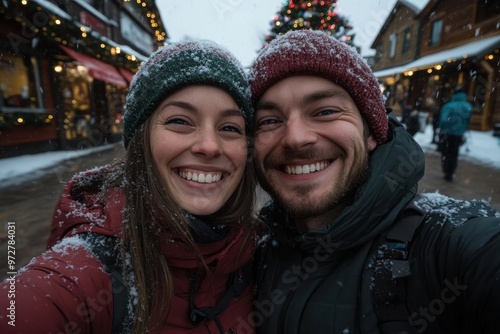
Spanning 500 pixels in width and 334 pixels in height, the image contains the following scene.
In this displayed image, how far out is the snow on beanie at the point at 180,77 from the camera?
1577 millimetres

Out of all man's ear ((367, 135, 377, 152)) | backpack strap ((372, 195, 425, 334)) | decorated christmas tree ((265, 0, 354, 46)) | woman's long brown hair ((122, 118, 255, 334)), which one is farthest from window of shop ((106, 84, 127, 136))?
backpack strap ((372, 195, 425, 334))

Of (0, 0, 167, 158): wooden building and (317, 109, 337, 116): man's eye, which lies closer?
(317, 109, 337, 116): man's eye

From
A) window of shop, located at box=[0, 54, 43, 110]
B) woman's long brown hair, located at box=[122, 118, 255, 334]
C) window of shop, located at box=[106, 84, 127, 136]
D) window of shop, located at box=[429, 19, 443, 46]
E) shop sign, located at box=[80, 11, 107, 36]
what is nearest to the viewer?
woman's long brown hair, located at box=[122, 118, 255, 334]

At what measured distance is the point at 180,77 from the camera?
155 centimetres

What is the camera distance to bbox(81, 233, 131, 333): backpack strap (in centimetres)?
120

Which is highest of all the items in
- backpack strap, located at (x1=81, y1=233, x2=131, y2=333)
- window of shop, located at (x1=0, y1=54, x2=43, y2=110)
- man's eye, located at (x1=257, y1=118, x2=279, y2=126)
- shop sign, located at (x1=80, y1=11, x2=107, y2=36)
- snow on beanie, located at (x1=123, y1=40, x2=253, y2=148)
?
shop sign, located at (x1=80, y1=11, x2=107, y2=36)

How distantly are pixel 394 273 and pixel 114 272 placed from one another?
1170 millimetres

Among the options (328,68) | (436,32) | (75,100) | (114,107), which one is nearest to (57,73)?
(75,100)

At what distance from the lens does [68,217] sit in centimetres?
131

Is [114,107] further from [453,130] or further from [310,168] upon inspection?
[310,168]

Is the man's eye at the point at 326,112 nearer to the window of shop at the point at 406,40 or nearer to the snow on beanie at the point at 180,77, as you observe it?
the snow on beanie at the point at 180,77

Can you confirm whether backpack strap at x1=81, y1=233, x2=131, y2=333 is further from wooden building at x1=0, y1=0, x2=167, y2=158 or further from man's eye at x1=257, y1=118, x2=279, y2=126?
wooden building at x1=0, y1=0, x2=167, y2=158

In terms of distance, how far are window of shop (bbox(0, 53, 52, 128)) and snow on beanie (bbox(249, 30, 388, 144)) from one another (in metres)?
9.39

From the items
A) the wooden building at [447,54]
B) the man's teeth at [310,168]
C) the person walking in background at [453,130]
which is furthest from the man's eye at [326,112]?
the wooden building at [447,54]
